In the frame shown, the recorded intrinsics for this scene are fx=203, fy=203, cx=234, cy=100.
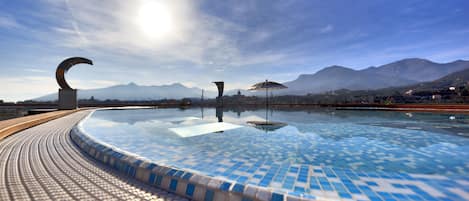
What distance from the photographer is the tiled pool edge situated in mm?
1595

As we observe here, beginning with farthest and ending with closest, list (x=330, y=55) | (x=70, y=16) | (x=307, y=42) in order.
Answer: (x=330, y=55) < (x=307, y=42) < (x=70, y=16)

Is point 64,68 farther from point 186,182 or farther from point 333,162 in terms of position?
point 333,162

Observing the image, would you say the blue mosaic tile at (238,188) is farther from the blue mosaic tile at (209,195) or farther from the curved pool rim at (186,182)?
the blue mosaic tile at (209,195)

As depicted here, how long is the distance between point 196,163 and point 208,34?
35.7 feet

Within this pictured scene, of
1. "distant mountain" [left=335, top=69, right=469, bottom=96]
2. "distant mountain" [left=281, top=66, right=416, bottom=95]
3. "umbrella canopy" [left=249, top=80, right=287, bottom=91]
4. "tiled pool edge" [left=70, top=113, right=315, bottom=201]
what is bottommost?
"tiled pool edge" [left=70, top=113, right=315, bottom=201]

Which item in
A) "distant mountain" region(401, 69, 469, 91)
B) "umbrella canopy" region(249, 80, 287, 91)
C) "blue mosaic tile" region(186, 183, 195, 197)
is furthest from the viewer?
"distant mountain" region(401, 69, 469, 91)

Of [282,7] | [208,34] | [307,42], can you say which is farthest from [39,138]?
[307,42]

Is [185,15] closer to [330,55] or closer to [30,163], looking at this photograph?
[30,163]

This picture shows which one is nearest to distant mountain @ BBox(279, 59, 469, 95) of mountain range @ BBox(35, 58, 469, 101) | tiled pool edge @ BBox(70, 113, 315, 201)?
mountain range @ BBox(35, 58, 469, 101)

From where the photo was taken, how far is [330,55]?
63.5ft

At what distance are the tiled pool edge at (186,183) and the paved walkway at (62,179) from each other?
3.5 inches

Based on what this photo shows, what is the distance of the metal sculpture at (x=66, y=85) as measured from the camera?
12455 mm

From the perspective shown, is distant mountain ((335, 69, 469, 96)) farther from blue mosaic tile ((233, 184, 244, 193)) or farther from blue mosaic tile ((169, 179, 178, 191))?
blue mosaic tile ((169, 179, 178, 191))

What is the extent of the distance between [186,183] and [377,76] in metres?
160
